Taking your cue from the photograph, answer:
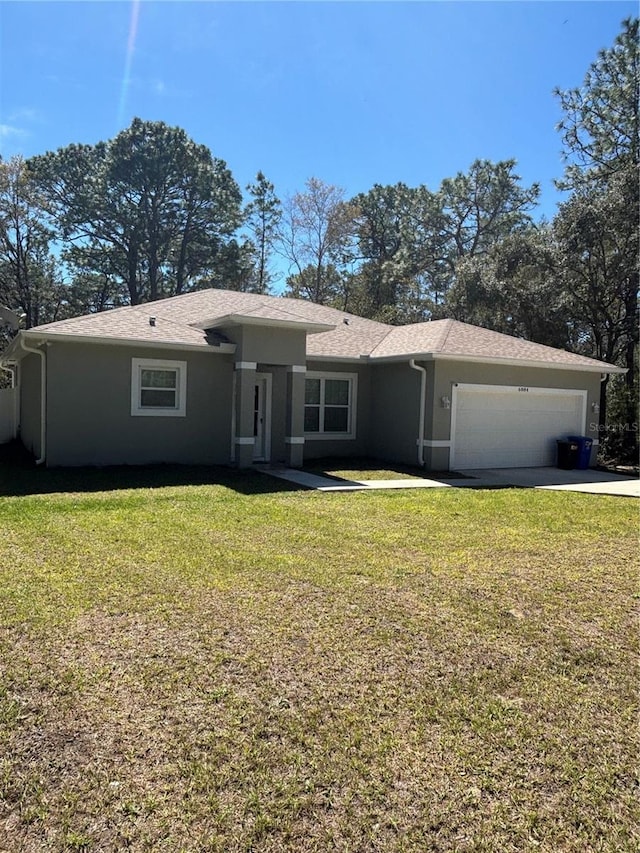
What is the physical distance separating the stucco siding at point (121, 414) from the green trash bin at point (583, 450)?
350 inches

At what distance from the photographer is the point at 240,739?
3.06 metres

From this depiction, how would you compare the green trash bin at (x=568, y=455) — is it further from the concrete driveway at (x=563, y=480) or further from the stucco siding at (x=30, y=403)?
the stucco siding at (x=30, y=403)

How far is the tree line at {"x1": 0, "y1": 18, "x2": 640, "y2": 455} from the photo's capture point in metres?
20.9

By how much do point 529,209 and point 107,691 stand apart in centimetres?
4036

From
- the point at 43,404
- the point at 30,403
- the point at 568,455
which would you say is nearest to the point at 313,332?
the point at 43,404

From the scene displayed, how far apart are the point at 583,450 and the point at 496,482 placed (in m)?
4.48

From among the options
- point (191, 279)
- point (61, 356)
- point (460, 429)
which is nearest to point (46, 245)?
point (191, 279)

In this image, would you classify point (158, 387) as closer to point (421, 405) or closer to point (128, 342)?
point (128, 342)

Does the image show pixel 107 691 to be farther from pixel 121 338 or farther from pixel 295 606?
pixel 121 338

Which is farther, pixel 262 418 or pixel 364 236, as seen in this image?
pixel 364 236

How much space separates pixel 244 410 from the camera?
1288 cm

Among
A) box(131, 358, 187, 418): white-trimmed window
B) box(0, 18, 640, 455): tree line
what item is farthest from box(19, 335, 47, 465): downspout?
box(0, 18, 640, 455): tree line

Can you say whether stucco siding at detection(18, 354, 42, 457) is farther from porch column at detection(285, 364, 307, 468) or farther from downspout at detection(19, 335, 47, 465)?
porch column at detection(285, 364, 307, 468)

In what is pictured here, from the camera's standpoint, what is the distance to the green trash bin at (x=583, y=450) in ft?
50.2
